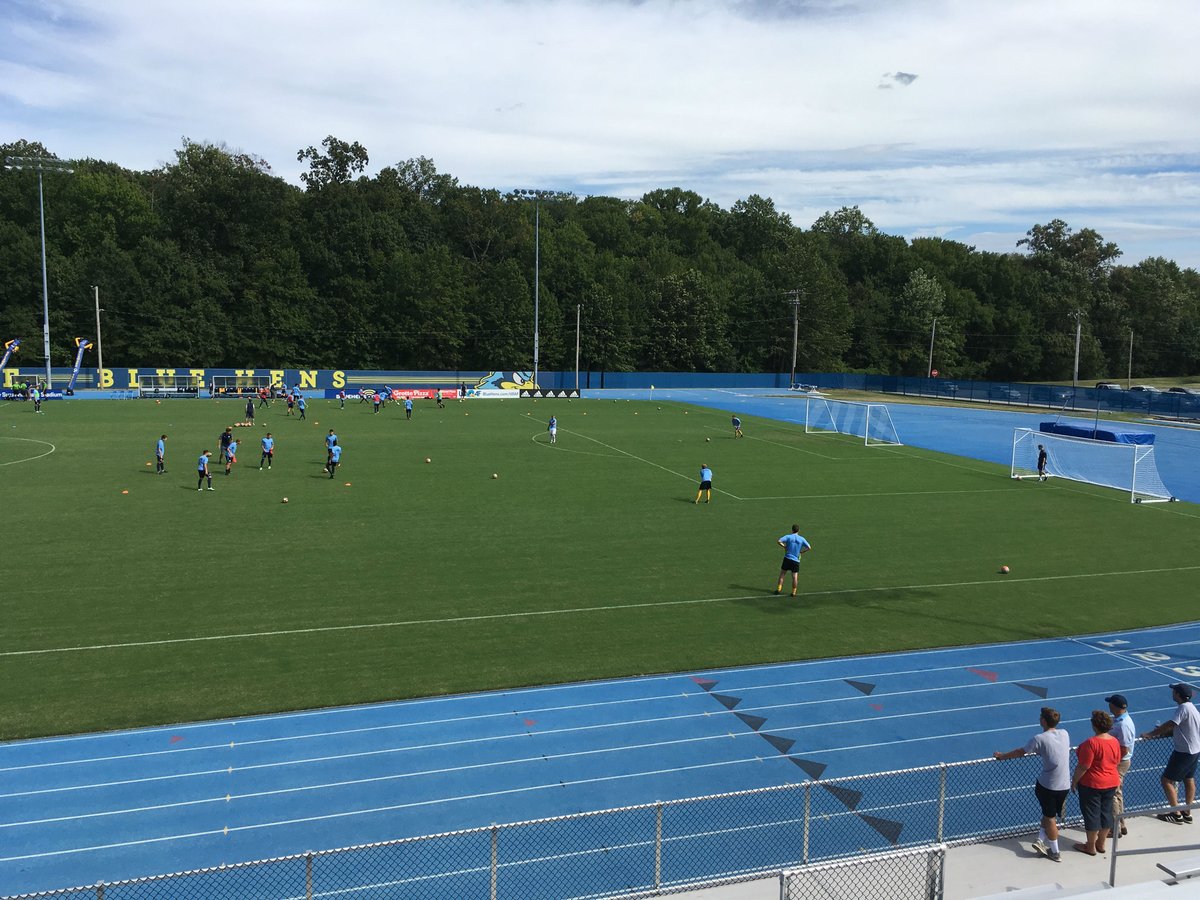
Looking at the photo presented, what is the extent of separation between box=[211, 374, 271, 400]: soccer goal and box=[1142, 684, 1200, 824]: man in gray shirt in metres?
69.5

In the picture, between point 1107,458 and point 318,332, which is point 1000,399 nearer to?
point 1107,458

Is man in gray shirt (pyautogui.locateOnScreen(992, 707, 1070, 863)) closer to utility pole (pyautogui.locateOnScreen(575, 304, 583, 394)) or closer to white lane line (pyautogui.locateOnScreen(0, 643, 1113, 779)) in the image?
white lane line (pyautogui.locateOnScreen(0, 643, 1113, 779))

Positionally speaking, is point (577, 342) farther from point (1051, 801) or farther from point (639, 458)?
point (1051, 801)

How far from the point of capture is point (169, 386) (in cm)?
7031

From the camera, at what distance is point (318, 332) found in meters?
85.9

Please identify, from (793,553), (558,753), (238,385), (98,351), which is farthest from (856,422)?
(98,351)

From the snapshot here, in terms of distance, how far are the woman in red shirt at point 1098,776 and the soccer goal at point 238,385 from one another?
69680 mm

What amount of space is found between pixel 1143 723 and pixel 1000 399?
229 feet

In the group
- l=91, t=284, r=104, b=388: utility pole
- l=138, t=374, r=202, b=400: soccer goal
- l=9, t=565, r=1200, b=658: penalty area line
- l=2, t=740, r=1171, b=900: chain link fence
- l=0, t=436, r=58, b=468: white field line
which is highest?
l=91, t=284, r=104, b=388: utility pole

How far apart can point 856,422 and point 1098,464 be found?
17.2 m

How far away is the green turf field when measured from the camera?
46.5ft

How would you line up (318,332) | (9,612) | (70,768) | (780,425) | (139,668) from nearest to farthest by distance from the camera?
(70,768), (139,668), (9,612), (780,425), (318,332)

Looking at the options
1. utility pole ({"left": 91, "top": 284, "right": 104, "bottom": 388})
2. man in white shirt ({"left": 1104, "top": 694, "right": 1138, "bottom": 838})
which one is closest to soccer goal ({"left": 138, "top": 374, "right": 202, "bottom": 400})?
utility pole ({"left": 91, "top": 284, "right": 104, "bottom": 388})

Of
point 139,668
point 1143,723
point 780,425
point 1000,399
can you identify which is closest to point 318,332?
point 780,425
